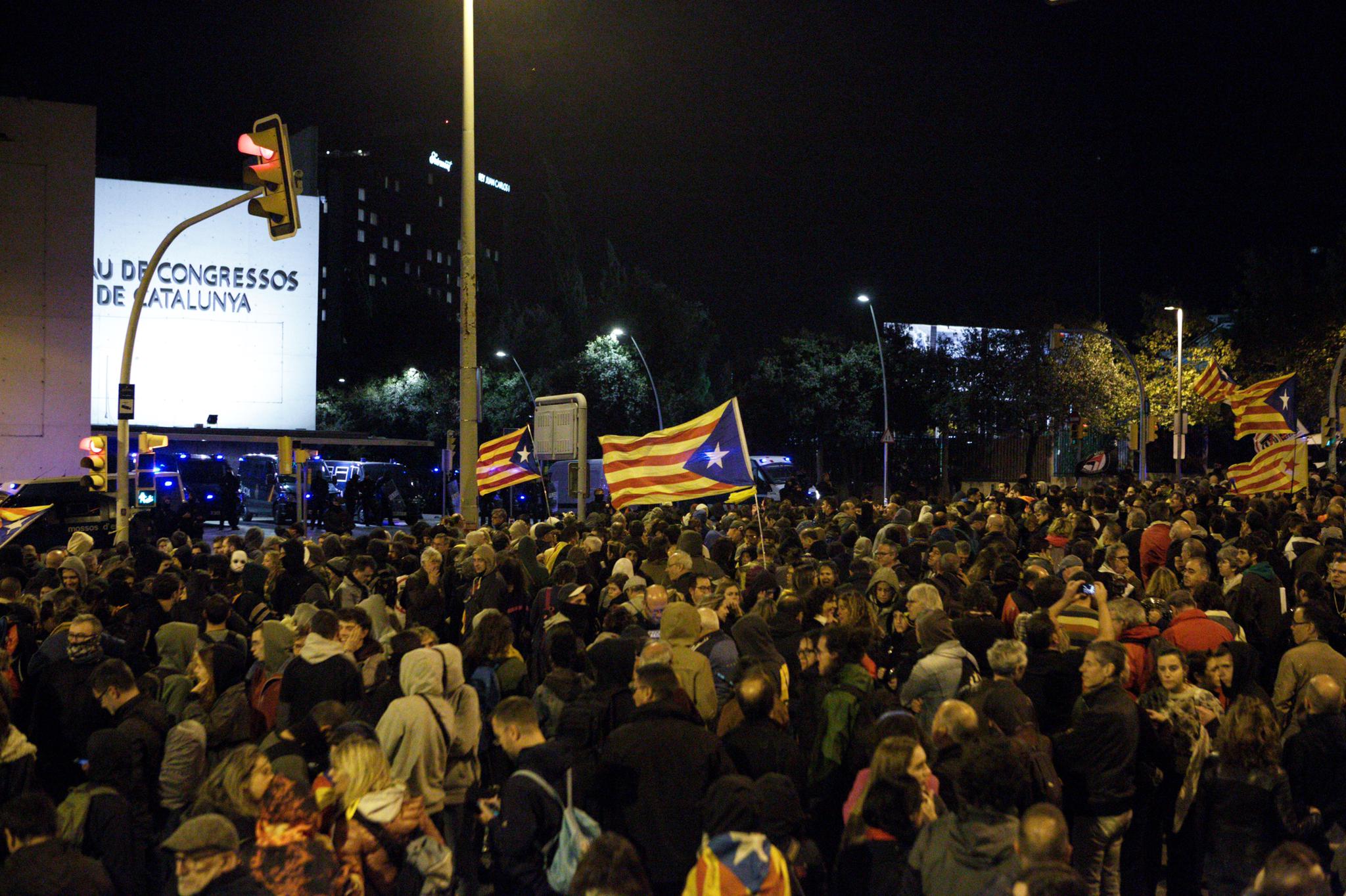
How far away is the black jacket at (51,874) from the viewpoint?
4.30 meters

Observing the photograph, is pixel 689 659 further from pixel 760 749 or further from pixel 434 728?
pixel 434 728

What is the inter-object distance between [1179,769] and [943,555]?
175 inches

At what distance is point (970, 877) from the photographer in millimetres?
4406

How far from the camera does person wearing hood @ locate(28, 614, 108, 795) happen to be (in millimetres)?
6707

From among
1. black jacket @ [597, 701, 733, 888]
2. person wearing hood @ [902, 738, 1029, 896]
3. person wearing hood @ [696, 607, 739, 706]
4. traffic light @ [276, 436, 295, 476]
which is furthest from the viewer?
traffic light @ [276, 436, 295, 476]

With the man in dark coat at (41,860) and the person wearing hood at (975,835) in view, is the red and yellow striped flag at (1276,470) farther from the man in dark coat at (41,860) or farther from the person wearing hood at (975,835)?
the man in dark coat at (41,860)

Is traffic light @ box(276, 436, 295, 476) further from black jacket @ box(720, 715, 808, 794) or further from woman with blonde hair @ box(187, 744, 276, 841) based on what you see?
black jacket @ box(720, 715, 808, 794)

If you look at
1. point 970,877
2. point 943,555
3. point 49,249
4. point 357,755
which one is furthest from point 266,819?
point 49,249

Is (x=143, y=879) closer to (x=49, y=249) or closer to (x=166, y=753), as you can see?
(x=166, y=753)


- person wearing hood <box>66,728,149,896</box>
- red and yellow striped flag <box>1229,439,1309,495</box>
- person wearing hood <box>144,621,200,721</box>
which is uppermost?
red and yellow striped flag <box>1229,439,1309,495</box>

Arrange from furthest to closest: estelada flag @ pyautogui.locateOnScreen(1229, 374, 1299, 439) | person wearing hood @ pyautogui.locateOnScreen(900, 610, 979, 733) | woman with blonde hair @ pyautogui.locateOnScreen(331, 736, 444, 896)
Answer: estelada flag @ pyautogui.locateOnScreen(1229, 374, 1299, 439)
person wearing hood @ pyautogui.locateOnScreen(900, 610, 979, 733)
woman with blonde hair @ pyautogui.locateOnScreen(331, 736, 444, 896)

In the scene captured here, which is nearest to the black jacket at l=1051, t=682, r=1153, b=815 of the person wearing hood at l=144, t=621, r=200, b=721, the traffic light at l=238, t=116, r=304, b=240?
the person wearing hood at l=144, t=621, r=200, b=721

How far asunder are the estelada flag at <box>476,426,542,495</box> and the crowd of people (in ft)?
27.5

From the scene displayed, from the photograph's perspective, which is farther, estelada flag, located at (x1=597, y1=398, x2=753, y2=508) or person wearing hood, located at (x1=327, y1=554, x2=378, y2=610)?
estelada flag, located at (x1=597, y1=398, x2=753, y2=508)
